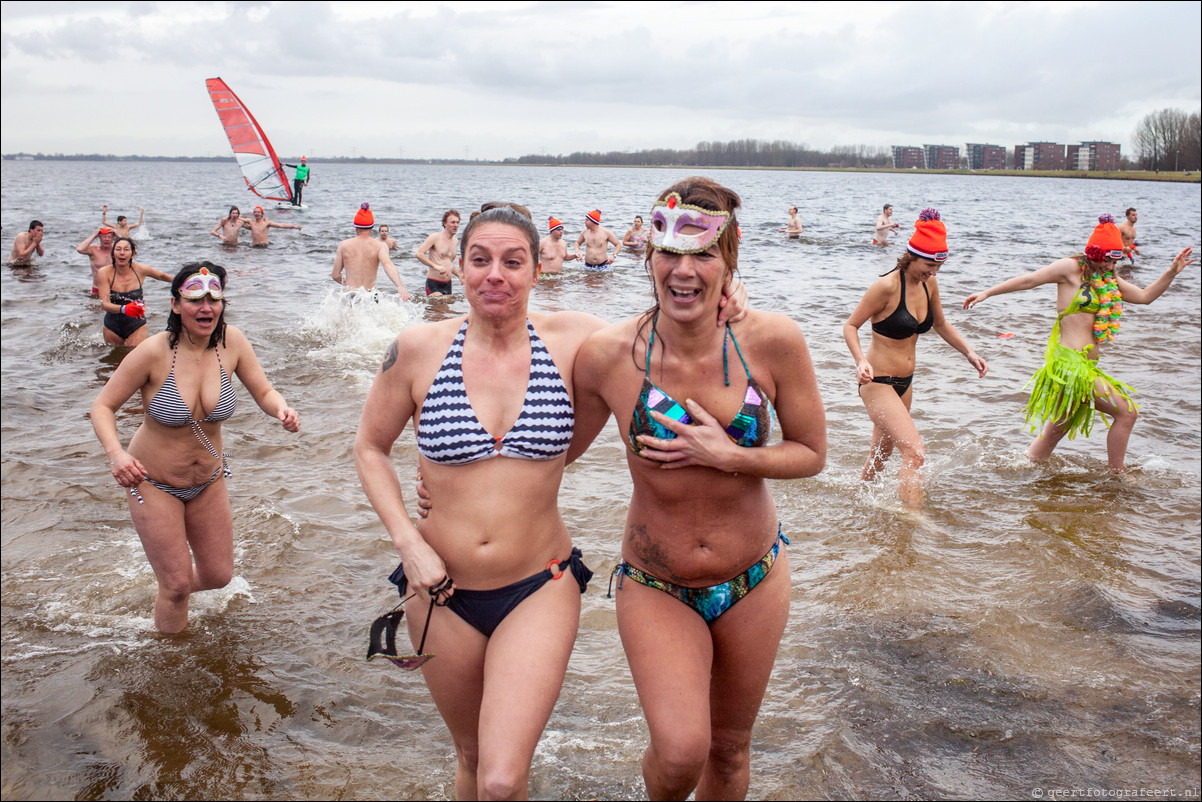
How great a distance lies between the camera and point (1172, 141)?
411 ft

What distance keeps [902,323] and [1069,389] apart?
2081 millimetres

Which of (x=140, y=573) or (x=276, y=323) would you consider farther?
(x=276, y=323)

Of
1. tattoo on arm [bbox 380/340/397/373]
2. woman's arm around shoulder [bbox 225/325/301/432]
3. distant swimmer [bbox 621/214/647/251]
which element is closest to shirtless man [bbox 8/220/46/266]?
distant swimmer [bbox 621/214/647/251]

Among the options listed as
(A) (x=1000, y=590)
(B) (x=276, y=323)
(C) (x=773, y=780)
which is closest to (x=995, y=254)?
(B) (x=276, y=323)

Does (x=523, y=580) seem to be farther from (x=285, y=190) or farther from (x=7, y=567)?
(x=285, y=190)

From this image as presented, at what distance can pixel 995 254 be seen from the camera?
28.3m

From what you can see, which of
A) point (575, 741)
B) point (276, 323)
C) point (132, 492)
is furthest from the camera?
point (276, 323)

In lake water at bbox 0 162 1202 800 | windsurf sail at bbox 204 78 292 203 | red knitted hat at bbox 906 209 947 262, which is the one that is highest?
windsurf sail at bbox 204 78 292 203

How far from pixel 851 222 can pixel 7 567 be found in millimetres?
41528

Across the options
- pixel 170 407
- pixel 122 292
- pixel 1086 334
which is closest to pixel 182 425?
pixel 170 407

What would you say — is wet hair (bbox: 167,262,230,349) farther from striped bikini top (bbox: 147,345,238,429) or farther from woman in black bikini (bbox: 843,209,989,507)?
woman in black bikini (bbox: 843,209,989,507)

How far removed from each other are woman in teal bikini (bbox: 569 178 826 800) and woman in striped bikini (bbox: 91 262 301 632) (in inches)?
95.2

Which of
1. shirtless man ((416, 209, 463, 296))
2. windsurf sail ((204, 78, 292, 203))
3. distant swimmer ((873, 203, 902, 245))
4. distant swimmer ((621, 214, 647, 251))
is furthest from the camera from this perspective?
distant swimmer ((873, 203, 902, 245))

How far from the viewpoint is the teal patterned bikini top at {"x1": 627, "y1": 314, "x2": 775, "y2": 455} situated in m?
2.88
